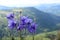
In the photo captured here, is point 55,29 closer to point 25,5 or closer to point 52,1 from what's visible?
point 52,1

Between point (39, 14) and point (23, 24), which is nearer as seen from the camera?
point (23, 24)

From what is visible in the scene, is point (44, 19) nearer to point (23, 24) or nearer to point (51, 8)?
point (51, 8)

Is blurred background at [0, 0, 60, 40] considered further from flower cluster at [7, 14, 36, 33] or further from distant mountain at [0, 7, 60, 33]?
flower cluster at [7, 14, 36, 33]

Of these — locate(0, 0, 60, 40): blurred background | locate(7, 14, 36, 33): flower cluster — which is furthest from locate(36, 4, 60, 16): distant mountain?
locate(7, 14, 36, 33): flower cluster

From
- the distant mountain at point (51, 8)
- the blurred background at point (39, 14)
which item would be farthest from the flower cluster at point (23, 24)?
the distant mountain at point (51, 8)

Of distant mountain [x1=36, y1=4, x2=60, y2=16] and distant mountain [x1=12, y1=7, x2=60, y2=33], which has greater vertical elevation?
distant mountain [x1=36, y1=4, x2=60, y2=16]

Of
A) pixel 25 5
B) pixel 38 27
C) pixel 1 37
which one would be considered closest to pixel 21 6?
pixel 25 5

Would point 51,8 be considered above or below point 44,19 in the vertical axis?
above

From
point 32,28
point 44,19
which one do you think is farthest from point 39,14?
point 32,28
